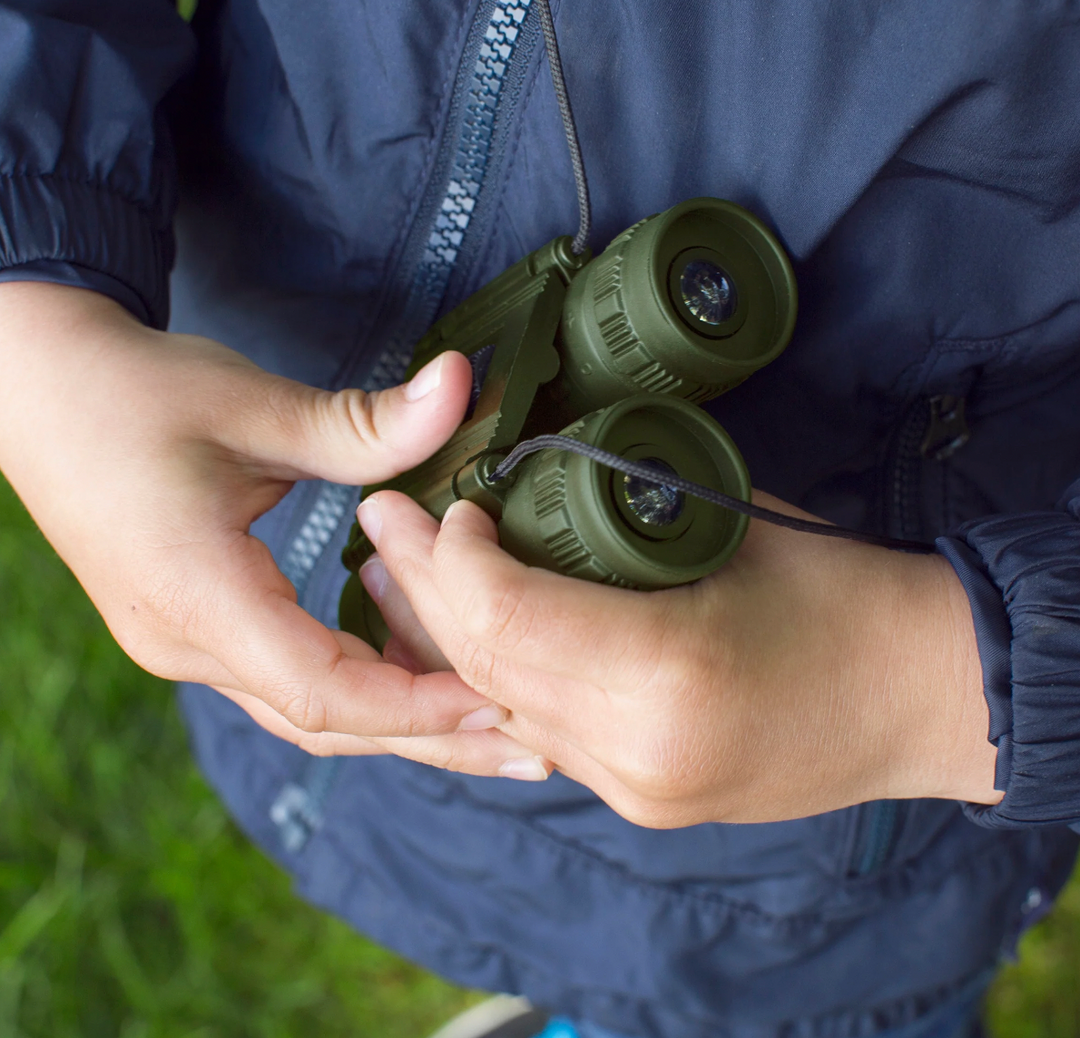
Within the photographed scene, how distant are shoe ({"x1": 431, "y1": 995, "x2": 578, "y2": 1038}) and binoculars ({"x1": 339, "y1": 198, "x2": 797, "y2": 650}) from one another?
1.20m

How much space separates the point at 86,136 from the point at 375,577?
18.8 inches

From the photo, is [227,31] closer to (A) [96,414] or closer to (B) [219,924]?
(A) [96,414]

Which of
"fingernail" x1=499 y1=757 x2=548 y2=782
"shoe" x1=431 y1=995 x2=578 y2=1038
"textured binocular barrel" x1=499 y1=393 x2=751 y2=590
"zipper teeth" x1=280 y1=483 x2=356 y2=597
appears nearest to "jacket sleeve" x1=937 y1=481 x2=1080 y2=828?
"textured binocular barrel" x1=499 y1=393 x2=751 y2=590

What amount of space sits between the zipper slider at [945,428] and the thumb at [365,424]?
1.47 feet

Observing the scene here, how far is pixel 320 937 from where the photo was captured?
181 cm

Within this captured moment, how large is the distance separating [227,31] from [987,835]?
1.17 m

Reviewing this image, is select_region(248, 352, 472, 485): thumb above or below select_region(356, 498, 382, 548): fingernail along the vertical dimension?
above

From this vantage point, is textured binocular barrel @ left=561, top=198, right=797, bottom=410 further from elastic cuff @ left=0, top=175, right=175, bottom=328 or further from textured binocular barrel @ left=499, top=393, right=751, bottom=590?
elastic cuff @ left=0, top=175, right=175, bottom=328

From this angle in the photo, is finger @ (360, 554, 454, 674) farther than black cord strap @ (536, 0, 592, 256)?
Yes

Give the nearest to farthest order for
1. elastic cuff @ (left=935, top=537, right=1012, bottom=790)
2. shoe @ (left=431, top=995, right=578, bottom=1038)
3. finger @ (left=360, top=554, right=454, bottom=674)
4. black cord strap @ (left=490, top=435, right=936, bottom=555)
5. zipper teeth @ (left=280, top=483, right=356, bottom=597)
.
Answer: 1. black cord strap @ (left=490, top=435, right=936, bottom=555)
2. elastic cuff @ (left=935, top=537, right=1012, bottom=790)
3. finger @ (left=360, top=554, right=454, bottom=674)
4. zipper teeth @ (left=280, top=483, right=356, bottom=597)
5. shoe @ (left=431, top=995, right=578, bottom=1038)

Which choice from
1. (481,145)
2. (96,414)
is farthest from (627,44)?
(96,414)

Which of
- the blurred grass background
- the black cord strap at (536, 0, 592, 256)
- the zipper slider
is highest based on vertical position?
the black cord strap at (536, 0, 592, 256)

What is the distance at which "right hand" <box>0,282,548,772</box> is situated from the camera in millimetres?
789

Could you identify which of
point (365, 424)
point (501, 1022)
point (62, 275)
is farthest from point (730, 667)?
point (501, 1022)
